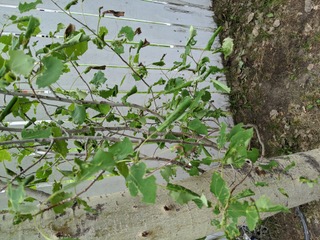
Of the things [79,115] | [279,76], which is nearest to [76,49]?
[79,115]

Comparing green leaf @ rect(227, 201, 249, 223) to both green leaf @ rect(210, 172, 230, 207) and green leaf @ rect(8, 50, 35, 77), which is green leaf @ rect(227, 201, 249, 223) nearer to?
green leaf @ rect(210, 172, 230, 207)

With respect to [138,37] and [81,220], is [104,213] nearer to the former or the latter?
[81,220]

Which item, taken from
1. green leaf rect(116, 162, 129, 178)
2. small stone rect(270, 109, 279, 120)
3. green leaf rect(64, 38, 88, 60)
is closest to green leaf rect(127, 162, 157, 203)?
green leaf rect(116, 162, 129, 178)

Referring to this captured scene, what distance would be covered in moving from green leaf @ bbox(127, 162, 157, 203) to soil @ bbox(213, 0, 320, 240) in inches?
70.4

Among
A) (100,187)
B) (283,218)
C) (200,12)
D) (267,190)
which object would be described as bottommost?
(283,218)

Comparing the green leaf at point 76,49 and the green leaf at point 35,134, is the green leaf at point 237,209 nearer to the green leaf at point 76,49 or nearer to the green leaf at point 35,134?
the green leaf at point 35,134

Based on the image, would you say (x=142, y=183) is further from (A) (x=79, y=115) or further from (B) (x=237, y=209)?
(A) (x=79, y=115)

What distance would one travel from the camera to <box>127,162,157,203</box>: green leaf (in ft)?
2.65

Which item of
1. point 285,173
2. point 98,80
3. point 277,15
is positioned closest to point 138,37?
point 277,15

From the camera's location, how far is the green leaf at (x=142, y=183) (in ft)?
2.65

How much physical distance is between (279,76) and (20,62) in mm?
2171

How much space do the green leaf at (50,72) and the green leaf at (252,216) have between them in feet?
1.68

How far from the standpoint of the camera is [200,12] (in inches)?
129

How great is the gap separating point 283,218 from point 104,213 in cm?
184
